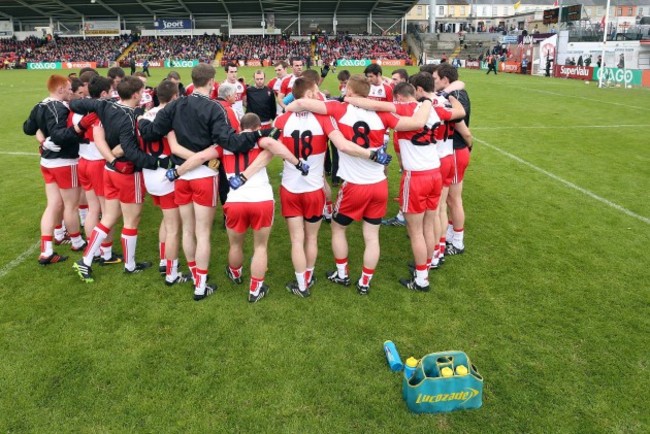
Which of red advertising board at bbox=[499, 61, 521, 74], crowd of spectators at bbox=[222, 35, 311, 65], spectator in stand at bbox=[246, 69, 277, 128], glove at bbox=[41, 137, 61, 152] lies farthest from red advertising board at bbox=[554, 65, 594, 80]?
glove at bbox=[41, 137, 61, 152]

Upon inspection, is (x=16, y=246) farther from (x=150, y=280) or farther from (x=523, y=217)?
(x=523, y=217)

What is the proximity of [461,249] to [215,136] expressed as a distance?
3.84 m

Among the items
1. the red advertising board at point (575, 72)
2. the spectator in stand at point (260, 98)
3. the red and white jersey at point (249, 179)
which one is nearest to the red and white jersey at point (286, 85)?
the spectator in stand at point (260, 98)

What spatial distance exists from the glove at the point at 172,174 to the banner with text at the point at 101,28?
225ft

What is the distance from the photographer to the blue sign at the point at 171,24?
61.8 metres

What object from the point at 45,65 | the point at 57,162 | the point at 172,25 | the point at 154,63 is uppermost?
the point at 172,25

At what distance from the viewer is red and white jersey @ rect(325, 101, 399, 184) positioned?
15.7 feet

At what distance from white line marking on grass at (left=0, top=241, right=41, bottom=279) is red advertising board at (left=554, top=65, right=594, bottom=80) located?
37.7 meters

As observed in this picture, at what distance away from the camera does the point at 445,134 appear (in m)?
5.65

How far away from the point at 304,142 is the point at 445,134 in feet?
6.13

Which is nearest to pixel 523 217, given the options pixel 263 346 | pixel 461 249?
pixel 461 249

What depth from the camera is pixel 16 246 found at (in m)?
6.84

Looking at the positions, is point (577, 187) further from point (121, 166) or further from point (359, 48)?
point (359, 48)

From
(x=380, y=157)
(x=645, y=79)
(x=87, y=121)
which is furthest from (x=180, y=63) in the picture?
(x=380, y=157)
